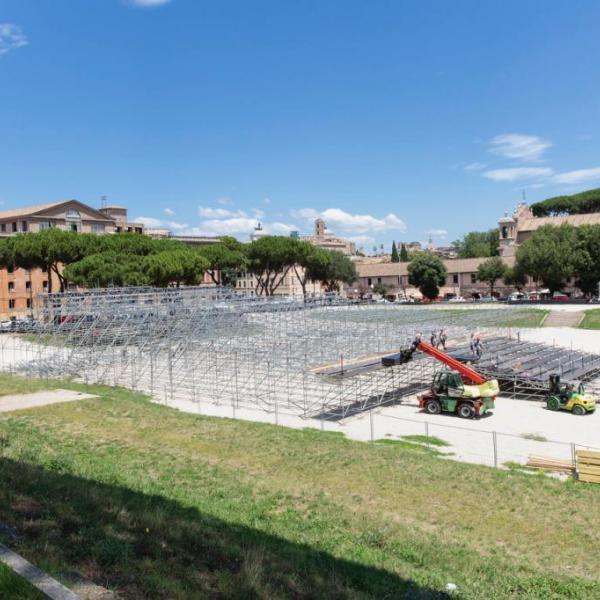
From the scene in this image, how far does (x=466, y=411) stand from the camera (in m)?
21.2

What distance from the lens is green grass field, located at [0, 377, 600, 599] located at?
667 cm

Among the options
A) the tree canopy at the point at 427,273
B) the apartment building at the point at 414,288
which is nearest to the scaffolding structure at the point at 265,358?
the tree canopy at the point at 427,273

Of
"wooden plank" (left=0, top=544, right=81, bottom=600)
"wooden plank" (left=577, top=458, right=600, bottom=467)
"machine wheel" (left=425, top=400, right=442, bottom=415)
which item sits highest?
"wooden plank" (left=0, top=544, right=81, bottom=600)

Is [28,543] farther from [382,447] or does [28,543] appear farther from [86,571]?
[382,447]

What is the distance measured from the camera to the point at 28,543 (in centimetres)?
633

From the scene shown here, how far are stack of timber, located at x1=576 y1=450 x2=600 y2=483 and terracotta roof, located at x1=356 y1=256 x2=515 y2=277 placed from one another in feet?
283

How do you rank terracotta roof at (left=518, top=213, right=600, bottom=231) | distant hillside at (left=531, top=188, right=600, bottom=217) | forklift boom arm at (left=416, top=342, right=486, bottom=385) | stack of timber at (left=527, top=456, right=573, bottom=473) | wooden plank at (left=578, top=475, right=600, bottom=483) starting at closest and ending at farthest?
1. wooden plank at (left=578, top=475, right=600, bottom=483)
2. stack of timber at (left=527, top=456, right=573, bottom=473)
3. forklift boom arm at (left=416, top=342, right=486, bottom=385)
4. terracotta roof at (left=518, top=213, right=600, bottom=231)
5. distant hillside at (left=531, top=188, right=600, bottom=217)

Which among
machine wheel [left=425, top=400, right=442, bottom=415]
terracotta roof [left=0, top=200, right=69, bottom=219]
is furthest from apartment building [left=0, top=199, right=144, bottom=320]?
machine wheel [left=425, top=400, right=442, bottom=415]

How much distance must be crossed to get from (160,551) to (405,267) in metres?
110

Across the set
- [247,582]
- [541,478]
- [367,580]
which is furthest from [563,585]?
[541,478]

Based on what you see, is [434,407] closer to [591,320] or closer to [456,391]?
[456,391]

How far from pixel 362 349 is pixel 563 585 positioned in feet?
72.0

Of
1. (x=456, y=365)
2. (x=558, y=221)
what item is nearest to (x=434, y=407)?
(x=456, y=365)

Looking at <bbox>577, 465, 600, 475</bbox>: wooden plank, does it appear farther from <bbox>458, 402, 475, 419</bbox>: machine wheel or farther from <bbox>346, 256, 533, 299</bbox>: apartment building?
<bbox>346, 256, 533, 299</bbox>: apartment building
